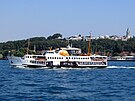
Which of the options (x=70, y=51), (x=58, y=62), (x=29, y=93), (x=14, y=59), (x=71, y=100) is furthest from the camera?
(x=70, y=51)

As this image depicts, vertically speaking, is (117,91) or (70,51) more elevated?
(70,51)

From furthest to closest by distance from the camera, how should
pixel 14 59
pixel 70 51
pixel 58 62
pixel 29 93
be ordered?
1. pixel 70 51
2. pixel 14 59
3. pixel 58 62
4. pixel 29 93

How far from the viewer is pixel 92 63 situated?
11919cm

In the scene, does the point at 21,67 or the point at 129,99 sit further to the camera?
the point at 21,67

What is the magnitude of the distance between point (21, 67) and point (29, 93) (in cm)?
7101

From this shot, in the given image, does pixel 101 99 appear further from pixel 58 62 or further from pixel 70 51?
pixel 70 51

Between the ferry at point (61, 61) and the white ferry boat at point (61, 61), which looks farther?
the white ferry boat at point (61, 61)

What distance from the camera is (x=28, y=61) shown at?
118 meters

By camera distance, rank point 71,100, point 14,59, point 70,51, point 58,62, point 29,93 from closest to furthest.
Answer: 1. point 71,100
2. point 29,93
3. point 58,62
4. point 14,59
5. point 70,51

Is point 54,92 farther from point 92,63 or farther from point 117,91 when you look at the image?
point 92,63

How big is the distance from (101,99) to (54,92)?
8.33 m

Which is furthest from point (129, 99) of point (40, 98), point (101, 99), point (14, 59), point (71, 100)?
point (14, 59)

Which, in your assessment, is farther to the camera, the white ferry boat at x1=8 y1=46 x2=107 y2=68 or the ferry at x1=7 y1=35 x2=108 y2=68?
the white ferry boat at x1=8 y1=46 x2=107 y2=68

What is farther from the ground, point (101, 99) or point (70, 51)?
point (70, 51)
